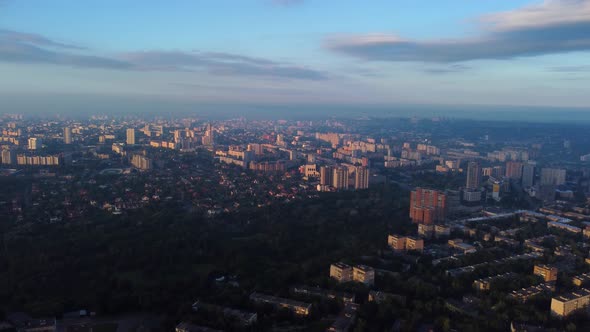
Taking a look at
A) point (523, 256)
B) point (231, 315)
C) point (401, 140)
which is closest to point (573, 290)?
point (523, 256)

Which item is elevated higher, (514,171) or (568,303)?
(514,171)

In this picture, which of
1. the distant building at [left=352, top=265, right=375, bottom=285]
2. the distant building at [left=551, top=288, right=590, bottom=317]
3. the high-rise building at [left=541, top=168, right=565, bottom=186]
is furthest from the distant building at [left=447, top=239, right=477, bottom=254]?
the high-rise building at [left=541, top=168, right=565, bottom=186]

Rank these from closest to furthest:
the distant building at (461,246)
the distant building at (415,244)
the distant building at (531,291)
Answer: the distant building at (531,291)
the distant building at (461,246)
the distant building at (415,244)

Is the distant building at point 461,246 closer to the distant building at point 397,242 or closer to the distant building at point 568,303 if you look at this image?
the distant building at point 397,242

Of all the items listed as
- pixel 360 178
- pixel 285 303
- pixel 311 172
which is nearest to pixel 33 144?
pixel 311 172

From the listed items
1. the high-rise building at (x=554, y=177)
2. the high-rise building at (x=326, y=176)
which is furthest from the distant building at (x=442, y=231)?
the high-rise building at (x=554, y=177)

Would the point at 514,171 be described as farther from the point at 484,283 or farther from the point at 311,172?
the point at 484,283

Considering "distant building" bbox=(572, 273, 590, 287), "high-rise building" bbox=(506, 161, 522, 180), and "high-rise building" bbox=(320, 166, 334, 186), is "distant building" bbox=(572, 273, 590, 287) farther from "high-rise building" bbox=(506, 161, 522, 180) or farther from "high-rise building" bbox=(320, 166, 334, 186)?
"high-rise building" bbox=(506, 161, 522, 180)
